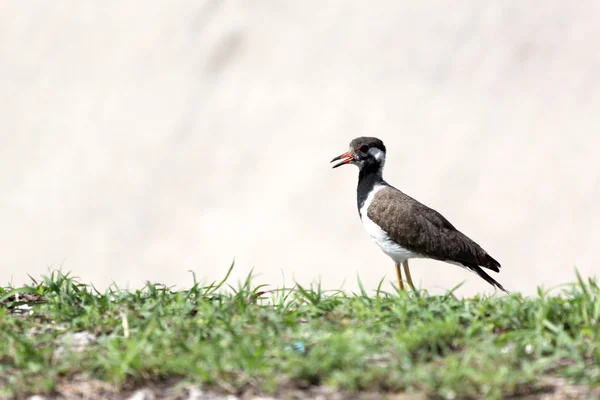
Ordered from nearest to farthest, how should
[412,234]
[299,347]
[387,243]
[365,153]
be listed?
[299,347] < [412,234] < [387,243] < [365,153]

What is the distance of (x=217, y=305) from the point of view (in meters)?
Result: 4.75

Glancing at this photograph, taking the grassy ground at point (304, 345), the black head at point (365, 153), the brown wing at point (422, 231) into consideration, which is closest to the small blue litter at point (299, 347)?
the grassy ground at point (304, 345)

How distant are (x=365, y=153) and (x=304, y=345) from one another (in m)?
3.56

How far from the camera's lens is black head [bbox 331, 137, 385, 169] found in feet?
23.9

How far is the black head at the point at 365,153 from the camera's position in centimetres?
727

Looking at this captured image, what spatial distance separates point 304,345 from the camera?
12.9 ft

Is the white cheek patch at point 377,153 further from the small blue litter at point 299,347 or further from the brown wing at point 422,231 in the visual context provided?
the small blue litter at point 299,347

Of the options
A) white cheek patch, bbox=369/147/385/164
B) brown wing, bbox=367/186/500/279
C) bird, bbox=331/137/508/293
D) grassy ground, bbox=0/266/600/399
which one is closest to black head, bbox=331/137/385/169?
white cheek patch, bbox=369/147/385/164

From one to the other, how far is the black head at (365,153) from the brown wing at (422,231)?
390 mm

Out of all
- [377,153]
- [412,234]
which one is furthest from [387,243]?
[377,153]

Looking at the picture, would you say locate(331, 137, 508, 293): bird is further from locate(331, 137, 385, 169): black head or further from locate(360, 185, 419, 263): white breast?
locate(331, 137, 385, 169): black head

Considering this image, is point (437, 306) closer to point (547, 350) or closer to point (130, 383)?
point (547, 350)

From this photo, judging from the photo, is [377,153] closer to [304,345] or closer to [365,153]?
[365,153]

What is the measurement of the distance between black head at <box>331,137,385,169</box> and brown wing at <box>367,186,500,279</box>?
0.39 m
